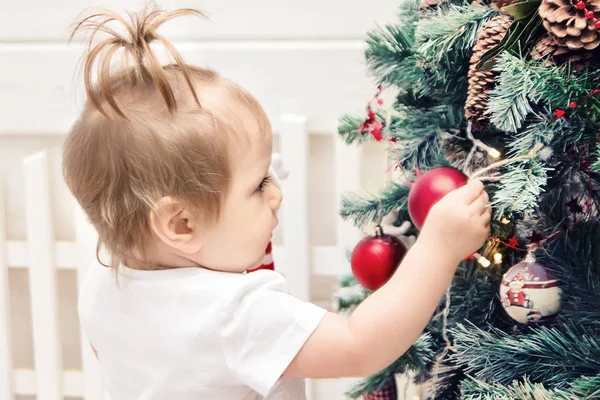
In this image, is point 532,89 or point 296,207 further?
point 296,207

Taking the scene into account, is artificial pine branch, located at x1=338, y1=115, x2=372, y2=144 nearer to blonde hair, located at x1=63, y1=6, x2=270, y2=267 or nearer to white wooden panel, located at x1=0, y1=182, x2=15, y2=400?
blonde hair, located at x1=63, y1=6, x2=270, y2=267

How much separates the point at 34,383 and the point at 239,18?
0.80 meters

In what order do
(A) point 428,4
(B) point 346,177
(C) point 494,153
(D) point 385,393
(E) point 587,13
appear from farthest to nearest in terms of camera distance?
(B) point 346,177 < (D) point 385,393 < (A) point 428,4 < (C) point 494,153 < (E) point 587,13

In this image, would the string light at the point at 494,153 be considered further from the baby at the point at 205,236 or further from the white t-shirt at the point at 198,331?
the white t-shirt at the point at 198,331

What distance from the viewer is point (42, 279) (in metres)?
1.34

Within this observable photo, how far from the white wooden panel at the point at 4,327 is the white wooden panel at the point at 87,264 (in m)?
0.15

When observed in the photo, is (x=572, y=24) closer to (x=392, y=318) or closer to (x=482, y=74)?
(x=482, y=74)

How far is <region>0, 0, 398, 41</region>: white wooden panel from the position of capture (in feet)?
4.08

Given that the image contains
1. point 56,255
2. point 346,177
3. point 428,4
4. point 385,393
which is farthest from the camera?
point 56,255

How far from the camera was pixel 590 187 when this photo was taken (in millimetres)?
681

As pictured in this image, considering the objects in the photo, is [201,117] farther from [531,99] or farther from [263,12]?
[263,12]

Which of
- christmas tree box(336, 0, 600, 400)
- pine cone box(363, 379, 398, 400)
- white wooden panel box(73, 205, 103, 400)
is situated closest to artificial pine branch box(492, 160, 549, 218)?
christmas tree box(336, 0, 600, 400)

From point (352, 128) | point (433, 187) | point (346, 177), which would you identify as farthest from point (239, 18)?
point (433, 187)

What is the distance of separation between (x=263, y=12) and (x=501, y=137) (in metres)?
0.66
